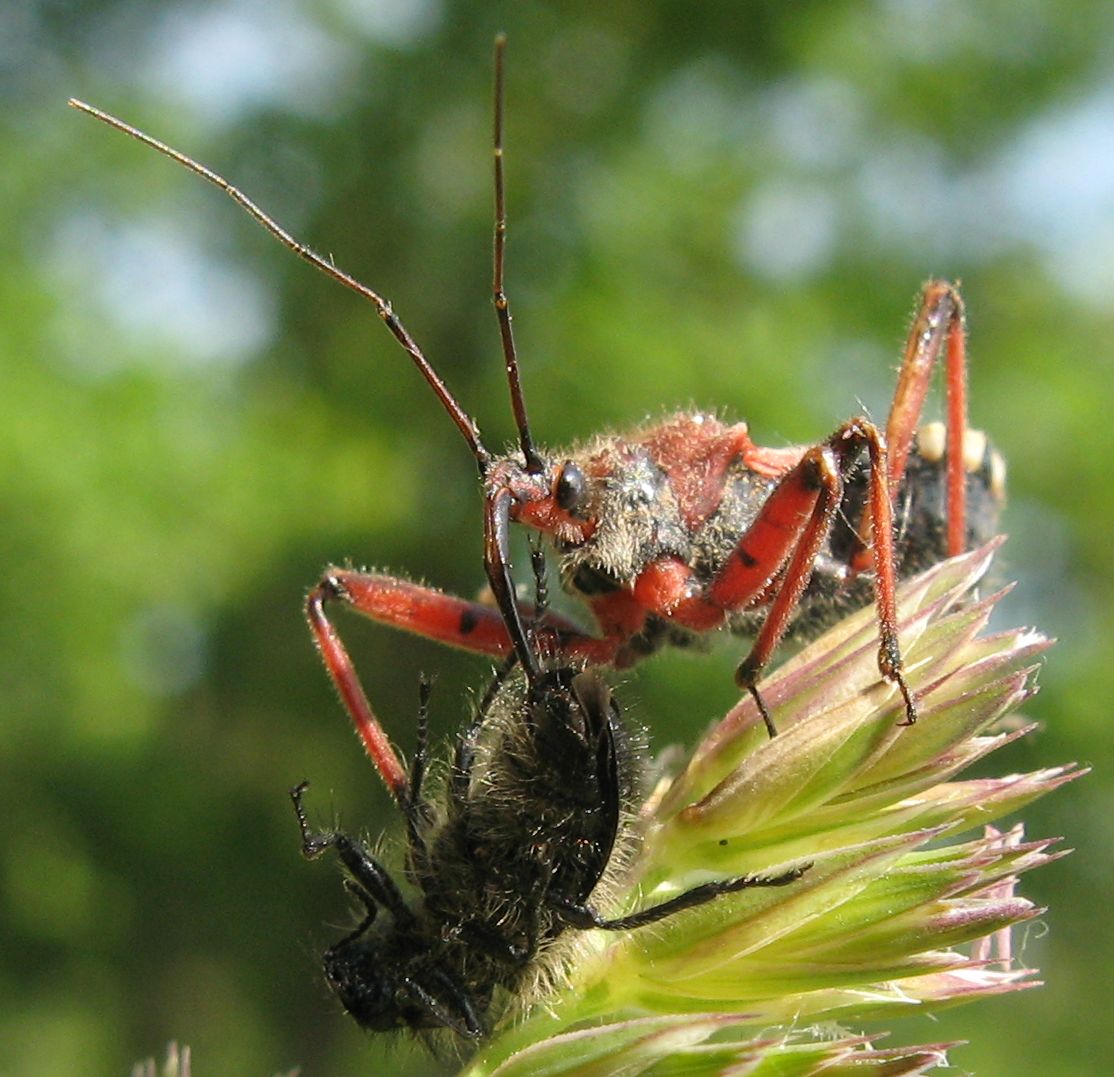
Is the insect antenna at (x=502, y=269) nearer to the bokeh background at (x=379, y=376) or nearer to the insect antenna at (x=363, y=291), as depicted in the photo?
the insect antenna at (x=363, y=291)

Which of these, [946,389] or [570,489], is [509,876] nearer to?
[570,489]

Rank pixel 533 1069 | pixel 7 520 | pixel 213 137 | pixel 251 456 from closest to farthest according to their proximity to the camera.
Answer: pixel 533 1069
pixel 7 520
pixel 251 456
pixel 213 137

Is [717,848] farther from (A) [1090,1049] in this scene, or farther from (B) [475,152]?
(A) [1090,1049]

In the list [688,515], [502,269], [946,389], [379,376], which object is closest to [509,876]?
[502,269]

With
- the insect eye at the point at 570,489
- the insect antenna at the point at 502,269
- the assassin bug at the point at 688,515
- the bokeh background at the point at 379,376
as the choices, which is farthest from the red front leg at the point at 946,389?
the bokeh background at the point at 379,376

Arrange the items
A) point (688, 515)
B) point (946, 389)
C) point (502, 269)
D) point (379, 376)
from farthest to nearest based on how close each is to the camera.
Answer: point (379, 376) → point (946, 389) → point (688, 515) → point (502, 269)

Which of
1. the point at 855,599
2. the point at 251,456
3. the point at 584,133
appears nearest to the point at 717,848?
the point at 855,599

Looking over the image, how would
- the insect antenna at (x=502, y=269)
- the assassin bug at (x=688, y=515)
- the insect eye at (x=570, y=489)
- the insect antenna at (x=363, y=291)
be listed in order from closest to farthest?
the insect antenna at (x=502, y=269), the insect antenna at (x=363, y=291), the assassin bug at (x=688, y=515), the insect eye at (x=570, y=489)
